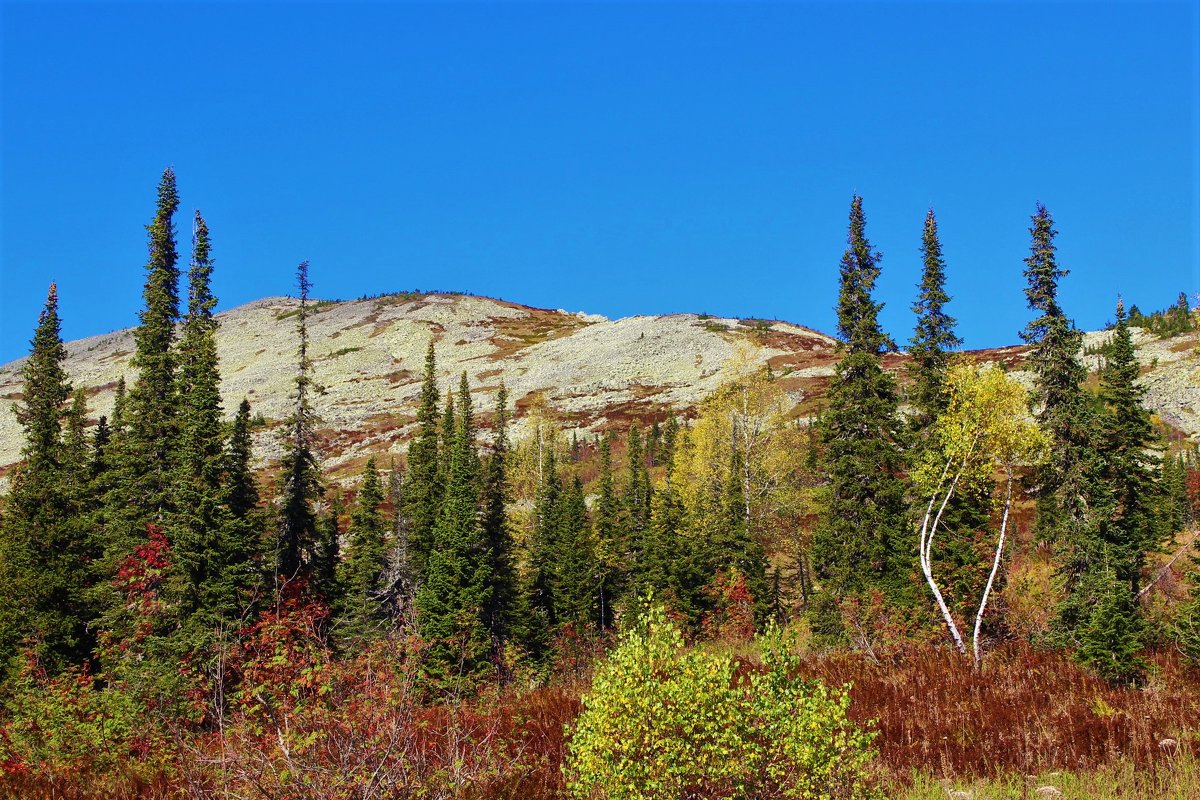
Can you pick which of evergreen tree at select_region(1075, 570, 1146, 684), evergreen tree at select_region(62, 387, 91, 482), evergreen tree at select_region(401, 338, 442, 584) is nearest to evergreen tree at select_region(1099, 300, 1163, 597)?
evergreen tree at select_region(1075, 570, 1146, 684)

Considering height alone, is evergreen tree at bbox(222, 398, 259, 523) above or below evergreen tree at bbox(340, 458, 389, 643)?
above

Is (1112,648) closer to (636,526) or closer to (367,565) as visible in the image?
(636,526)

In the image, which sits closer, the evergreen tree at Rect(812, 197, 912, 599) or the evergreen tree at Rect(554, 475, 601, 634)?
the evergreen tree at Rect(812, 197, 912, 599)

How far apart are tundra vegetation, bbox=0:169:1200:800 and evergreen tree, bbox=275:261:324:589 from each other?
194 mm

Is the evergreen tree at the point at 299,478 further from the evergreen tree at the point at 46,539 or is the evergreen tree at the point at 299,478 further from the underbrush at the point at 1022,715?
the underbrush at the point at 1022,715

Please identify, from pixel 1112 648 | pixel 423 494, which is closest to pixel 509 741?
pixel 1112 648

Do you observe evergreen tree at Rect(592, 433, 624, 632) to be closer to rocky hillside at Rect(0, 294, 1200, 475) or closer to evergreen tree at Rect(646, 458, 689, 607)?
evergreen tree at Rect(646, 458, 689, 607)

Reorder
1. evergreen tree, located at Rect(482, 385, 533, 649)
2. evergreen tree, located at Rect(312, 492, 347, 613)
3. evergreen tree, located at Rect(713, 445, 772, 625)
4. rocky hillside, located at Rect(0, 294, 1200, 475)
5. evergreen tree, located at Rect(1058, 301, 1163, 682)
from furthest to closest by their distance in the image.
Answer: rocky hillside, located at Rect(0, 294, 1200, 475) → evergreen tree, located at Rect(312, 492, 347, 613) → evergreen tree, located at Rect(713, 445, 772, 625) → evergreen tree, located at Rect(482, 385, 533, 649) → evergreen tree, located at Rect(1058, 301, 1163, 682)

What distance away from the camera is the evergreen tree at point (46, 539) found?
107 ft

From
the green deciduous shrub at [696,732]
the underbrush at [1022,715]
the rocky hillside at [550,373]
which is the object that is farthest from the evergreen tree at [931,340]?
the rocky hillside at [550,373]

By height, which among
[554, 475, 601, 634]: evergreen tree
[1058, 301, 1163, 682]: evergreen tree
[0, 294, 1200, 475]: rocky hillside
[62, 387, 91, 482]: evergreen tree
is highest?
[0, 294, 1200, 475]: rocky hillside

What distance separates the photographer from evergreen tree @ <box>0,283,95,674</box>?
1286 inches

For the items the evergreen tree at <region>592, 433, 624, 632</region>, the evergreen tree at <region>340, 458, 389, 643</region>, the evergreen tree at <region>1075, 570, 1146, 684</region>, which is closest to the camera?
the evergreen tree at <region>1075, 570, 1146, 684</region>

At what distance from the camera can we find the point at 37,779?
504 inches
